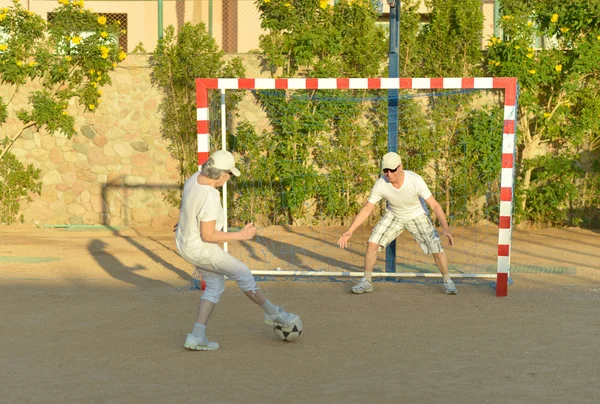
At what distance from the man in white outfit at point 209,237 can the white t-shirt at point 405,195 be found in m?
2.47

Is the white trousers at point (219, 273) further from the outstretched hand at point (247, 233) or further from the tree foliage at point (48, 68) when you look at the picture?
the tree foliage at point (48, 68)

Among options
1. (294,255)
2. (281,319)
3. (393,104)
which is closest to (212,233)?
(281,319)

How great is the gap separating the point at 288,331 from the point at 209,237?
A: 3.10 ft

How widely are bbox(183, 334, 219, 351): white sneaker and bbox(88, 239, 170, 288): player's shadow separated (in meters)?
2.86

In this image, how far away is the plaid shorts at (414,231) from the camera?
912 centimetres

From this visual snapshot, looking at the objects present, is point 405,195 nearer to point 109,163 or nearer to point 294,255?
point 294,255

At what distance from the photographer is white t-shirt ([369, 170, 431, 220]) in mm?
A: 8977

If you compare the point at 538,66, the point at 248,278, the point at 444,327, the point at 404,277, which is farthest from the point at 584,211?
the point at 248,278

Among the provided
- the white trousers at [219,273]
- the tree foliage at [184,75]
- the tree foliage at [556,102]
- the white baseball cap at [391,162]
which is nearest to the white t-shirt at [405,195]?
the white baseball cap at [391,162]

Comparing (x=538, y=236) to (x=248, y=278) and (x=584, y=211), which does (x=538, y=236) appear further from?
(x=248, y=278)

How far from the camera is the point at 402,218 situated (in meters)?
9.19

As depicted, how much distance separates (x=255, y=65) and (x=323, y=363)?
874cm

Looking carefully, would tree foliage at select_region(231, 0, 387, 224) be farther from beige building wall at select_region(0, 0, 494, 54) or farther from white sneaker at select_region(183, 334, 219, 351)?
white sneaker at select_region(183, 334, 219, 351)

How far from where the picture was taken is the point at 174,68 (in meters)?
14.4
